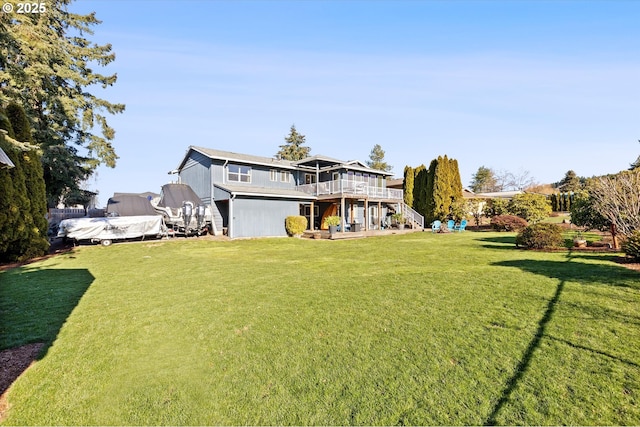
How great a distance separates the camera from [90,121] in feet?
70.1

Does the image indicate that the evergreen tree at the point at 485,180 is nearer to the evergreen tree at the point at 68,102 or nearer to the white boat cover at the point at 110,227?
the white boat cover at the point at 110,227

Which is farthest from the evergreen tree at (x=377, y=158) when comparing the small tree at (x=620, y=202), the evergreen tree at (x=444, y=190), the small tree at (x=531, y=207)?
the small tree at (x=620, y=202)

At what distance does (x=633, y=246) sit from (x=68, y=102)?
2820 centimetres

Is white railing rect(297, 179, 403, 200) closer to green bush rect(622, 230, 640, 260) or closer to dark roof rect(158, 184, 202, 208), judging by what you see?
dark roof rect(158, 184, 202, 208)

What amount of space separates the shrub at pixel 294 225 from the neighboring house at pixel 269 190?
0.44 meters

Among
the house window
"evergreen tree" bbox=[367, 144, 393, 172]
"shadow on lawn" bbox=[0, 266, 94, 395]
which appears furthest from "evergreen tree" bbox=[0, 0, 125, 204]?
"evergreen tree" bbox=[367, 144, 393, 172]

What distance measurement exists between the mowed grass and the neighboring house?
12494 millimetres

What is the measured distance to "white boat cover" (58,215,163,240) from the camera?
49.1ft

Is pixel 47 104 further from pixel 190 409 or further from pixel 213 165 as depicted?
pixel 190 409

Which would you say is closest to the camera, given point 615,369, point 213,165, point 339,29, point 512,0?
point 615,369

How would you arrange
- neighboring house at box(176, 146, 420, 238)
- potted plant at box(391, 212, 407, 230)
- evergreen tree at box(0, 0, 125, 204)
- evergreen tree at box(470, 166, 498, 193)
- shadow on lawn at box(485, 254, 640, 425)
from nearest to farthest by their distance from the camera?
shadow on lawn at box(485, 254, 640, 425)
evergreen tree at box(0, 0, 125, 204)
neighboring house at box(176, 146, 420, 238)
potted plant at box(391, 212, 407, 230)
evergreen tree at box(470, 166, 498, 193)

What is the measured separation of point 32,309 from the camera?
236 inches

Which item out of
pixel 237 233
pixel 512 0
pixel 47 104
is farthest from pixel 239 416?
pixel 47 104

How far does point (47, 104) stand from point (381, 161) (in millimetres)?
53406
